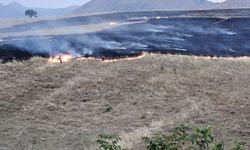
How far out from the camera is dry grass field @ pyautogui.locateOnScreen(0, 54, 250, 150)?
24.8 m

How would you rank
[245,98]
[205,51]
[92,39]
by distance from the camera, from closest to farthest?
[245,98] < [205,51] < [92,39]

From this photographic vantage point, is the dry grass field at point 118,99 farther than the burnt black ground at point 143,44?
No

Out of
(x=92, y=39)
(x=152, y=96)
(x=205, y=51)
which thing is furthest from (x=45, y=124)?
(x=92, y=39)

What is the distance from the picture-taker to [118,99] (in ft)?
105

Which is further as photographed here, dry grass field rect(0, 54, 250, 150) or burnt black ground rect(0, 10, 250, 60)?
burnt black ground rect(0, 10, 250, 60)

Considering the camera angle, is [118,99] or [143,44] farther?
[143,44]

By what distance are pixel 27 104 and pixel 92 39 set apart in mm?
31724

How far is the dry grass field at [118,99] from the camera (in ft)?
81.4

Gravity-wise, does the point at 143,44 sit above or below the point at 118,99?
below

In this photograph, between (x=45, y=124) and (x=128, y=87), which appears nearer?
(x=45, y=124)

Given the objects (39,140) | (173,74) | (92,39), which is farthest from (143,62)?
(92,39)

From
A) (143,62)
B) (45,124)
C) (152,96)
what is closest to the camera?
(45,124)

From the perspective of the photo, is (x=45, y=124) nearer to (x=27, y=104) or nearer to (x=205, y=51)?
(x=27, y=104)

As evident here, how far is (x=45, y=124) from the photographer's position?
2738cm
